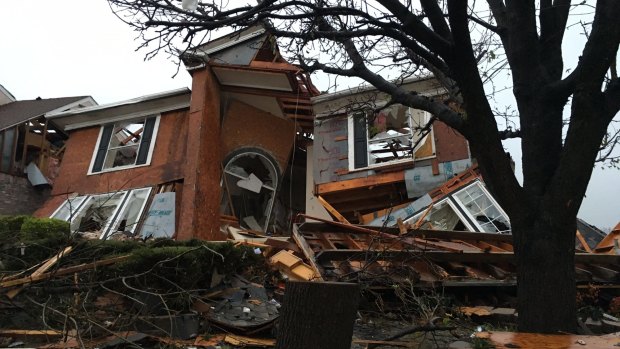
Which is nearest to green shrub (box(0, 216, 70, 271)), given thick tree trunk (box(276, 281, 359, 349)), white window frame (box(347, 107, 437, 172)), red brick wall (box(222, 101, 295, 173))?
thick tree trunk (box(276, 281, 359, 349))

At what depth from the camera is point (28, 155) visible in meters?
17.8

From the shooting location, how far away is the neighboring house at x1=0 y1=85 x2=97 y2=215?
1658cm

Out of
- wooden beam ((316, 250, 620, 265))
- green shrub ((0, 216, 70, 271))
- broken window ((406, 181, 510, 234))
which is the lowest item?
green shrub ((0, 216, 70, 271))

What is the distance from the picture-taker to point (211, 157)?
517 inches

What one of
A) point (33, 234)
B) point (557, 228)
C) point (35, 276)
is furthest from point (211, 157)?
point (557, 228)

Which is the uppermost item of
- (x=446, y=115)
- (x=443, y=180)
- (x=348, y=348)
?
(x=443, y=180)

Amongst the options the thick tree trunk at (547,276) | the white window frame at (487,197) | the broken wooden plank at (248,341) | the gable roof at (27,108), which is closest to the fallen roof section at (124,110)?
the gable roof at (27,108)

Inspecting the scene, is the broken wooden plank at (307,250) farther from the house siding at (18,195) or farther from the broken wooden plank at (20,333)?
the house siding at (18,195)

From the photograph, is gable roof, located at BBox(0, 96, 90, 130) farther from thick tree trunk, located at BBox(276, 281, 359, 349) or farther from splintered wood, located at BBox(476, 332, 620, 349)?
splintered wood, located at BBox(476, 332, 620, 349)

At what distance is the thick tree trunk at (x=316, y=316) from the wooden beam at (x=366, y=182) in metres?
9.57

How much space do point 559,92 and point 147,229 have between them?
1048cm

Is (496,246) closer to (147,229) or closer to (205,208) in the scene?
(205,208)

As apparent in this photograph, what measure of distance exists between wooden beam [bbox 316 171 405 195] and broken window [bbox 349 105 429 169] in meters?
0.39

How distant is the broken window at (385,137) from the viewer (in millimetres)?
12570
